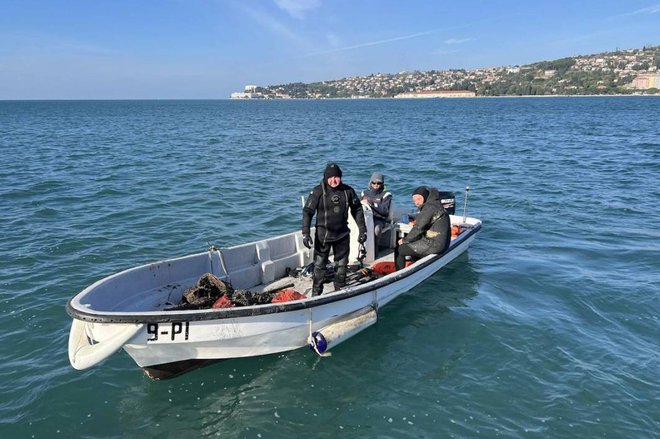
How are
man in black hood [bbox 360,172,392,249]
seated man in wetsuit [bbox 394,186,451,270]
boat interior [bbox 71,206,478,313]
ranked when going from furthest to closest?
1. man in black hood [bbox 360,172,392,249]
2. seated man in wetsuit [bbox 394,186,451,270]
3. boat interior [bbox 71,206,478,313]

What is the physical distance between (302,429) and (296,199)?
1375 centimetres

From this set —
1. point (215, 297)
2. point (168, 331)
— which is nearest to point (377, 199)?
point (215, 297)

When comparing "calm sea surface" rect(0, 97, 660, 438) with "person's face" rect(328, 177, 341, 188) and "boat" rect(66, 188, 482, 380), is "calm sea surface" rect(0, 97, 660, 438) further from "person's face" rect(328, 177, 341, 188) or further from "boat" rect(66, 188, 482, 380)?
"person's face" rect(328, 177, 341, 188)

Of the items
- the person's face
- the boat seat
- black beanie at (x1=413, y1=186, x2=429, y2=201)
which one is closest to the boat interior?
the boat seat

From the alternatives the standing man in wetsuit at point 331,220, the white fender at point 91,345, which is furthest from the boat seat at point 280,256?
the white fender at point 91,345

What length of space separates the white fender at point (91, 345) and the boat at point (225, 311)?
0.5 inches

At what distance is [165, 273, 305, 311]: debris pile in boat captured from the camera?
23.2 feet

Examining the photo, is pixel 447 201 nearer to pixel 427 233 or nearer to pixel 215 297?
pixel 427 233

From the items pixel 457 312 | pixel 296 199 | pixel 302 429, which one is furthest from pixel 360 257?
pixel 296 199

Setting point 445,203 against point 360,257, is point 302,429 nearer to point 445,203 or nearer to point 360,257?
point 360,257

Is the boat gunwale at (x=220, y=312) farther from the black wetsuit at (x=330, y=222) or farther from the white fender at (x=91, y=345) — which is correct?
the black wetsuit at (x=330, y=222)

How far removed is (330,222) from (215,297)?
6.92 feet

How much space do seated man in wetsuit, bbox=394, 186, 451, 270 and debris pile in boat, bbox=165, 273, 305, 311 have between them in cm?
268

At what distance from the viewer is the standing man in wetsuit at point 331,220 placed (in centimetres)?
770
